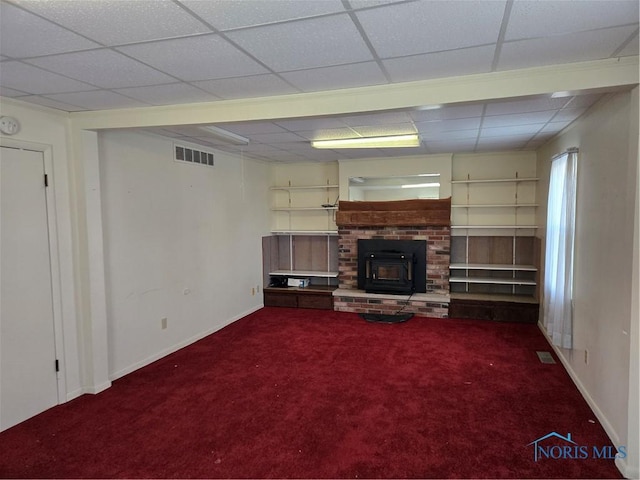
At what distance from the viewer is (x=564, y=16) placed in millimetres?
1665

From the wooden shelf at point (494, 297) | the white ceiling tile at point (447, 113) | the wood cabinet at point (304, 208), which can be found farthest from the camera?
the wood cabinet at point (304, 208)

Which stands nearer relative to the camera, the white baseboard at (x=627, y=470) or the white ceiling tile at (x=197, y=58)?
the white ceiling tile at (x=197, y=58)

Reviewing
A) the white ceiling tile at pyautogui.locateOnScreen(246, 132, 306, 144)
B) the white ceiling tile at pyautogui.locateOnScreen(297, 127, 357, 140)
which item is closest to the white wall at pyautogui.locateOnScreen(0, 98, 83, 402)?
the white ceiling tile at pyautogui.locateOnScreen(246, 132, 306, 144)

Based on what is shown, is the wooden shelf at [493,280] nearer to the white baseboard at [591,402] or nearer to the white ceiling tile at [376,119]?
the white baseboard at [591,402]

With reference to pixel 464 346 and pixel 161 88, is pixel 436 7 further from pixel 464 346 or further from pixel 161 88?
pixel 464 346

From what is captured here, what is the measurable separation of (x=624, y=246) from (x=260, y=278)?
490cm

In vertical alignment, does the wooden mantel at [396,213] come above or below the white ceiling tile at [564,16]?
below

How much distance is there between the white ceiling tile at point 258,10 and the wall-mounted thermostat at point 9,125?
202 centimetres

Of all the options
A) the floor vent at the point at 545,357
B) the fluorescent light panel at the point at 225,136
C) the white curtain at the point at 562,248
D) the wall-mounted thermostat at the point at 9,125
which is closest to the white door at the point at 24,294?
the wall-mounted thermostat at the point at 9,125

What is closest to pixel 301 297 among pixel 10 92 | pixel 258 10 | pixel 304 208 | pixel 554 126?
pixel 304 208

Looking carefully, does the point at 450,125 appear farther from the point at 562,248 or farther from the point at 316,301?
the point at 316,301

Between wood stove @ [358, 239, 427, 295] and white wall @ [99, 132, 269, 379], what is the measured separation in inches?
74.4

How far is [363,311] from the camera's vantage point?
19.3ft

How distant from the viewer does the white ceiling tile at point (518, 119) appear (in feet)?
11.1
